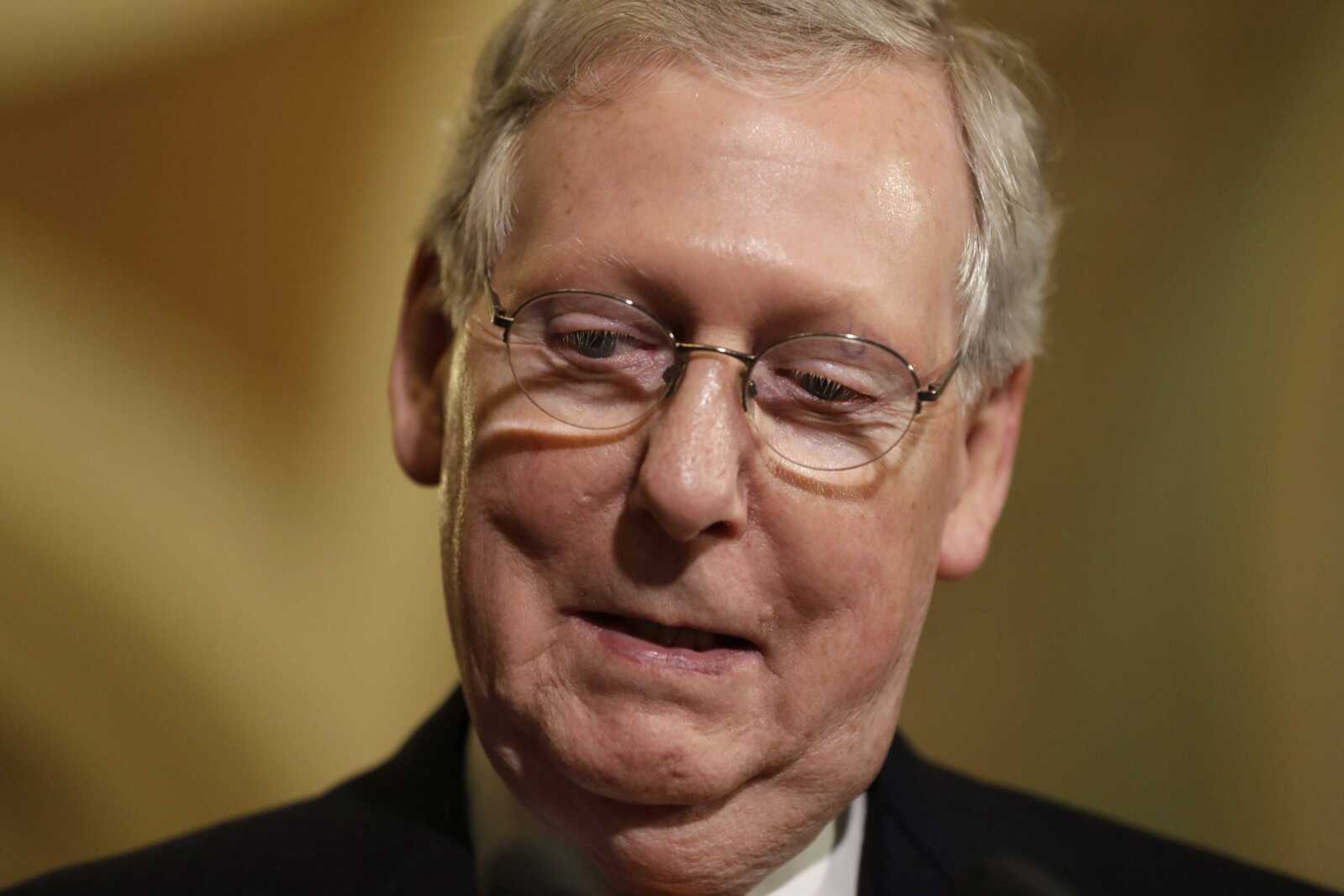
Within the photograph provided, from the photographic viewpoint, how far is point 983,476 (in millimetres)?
1645

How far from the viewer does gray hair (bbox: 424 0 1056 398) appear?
138 cm

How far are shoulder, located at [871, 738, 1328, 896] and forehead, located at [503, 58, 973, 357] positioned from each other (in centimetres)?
65

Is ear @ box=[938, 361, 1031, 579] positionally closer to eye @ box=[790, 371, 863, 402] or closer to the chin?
eye @ box=[790, 371, 863, 402]

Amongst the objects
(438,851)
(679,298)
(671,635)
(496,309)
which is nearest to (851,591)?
(671,635)

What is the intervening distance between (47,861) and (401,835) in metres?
0.87

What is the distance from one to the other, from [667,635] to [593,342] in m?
0.29

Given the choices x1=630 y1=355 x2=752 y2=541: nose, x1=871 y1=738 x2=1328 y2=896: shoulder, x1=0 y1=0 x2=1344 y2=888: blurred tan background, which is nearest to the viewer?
x1=630 y1=355 x2=752 y2=541: nose

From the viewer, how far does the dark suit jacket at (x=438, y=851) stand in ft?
5.16

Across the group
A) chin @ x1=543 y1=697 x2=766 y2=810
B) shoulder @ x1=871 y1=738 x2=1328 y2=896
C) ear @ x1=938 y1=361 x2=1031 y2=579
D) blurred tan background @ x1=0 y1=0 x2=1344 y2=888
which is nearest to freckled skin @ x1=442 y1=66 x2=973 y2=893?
chin @ x1=543 y1=697 x2=766 y2=810

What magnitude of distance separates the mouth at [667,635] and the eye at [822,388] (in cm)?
25

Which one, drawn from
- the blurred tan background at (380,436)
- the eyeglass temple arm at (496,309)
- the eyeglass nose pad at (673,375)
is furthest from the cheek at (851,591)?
the blurred tan background at (380,436)

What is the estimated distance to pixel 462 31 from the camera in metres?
2.35

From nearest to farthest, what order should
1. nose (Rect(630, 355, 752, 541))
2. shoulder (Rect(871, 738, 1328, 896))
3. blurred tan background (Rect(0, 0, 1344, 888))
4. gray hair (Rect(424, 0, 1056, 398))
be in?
nose (Rect(630, 355, 752, 541)) → gray hair (Rect(424, 0, 1056, 398)) → shoulder (Rect(871, 738, 1328, 896)) → blurred tan background (Rect(0, 0, 1344, 888))

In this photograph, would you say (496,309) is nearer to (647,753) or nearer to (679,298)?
(679,298)
